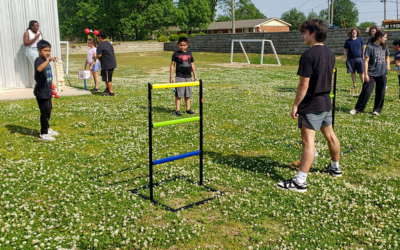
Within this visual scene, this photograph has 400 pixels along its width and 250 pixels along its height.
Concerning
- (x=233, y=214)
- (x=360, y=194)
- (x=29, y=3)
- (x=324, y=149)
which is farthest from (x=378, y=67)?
(x=29, y=3)

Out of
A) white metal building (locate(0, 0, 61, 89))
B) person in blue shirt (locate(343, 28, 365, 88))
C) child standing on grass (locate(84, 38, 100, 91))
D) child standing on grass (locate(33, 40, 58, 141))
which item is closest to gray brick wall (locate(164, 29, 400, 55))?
person in blue shirt (locate(343, 28, 365, 88))

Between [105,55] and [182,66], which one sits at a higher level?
[105,55]

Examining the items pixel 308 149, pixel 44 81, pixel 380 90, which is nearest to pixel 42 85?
pixel 44 81

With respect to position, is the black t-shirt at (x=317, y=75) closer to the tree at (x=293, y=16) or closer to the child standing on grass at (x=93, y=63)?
the child standing on grass at (x=93, y=63)

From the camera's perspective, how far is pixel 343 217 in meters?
4.93

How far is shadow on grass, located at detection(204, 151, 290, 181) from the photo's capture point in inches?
261

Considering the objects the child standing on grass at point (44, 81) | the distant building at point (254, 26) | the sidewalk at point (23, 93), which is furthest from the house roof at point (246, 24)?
the child standing on grass at point (44, 81)

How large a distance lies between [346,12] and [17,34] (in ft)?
357

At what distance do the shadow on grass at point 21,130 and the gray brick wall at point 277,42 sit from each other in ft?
88.4

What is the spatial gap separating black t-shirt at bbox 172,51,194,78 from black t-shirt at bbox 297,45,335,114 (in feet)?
18.2

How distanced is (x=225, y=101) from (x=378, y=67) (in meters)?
5.13

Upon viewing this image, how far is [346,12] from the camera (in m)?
107

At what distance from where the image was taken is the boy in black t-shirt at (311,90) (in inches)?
214

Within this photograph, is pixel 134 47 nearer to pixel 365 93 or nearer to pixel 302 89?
pixel 365 93
